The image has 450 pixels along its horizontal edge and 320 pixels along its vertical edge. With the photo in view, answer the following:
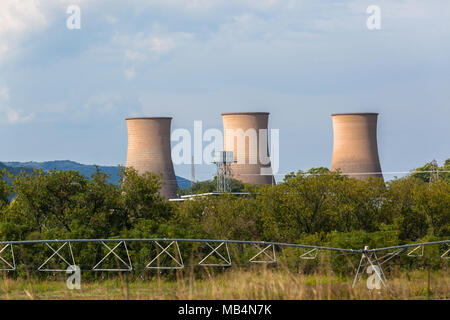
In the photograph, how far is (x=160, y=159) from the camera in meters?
40.4

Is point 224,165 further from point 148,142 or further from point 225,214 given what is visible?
point 225,214

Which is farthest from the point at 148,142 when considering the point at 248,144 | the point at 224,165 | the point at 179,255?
the point at 179,255

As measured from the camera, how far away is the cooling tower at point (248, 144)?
40250mm

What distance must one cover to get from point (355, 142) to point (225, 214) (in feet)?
43.7

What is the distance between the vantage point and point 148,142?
129 feet

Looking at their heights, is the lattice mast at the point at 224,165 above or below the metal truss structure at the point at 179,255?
above

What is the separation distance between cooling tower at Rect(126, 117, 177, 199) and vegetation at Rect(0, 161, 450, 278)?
23.3 ft

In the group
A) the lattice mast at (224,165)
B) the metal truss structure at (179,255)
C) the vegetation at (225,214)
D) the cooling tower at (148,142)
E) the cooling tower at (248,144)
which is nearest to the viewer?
the metal truss structure at (179,255)

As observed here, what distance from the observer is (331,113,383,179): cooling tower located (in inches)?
1550

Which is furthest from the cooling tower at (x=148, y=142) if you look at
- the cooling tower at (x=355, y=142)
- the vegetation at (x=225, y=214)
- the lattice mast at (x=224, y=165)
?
the cooling tower at (x=355, y=142)

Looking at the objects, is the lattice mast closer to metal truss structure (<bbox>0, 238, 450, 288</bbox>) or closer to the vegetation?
the vegetation

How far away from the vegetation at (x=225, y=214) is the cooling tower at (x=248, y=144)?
8.23m

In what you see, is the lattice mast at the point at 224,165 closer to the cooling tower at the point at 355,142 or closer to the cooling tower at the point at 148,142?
the cooling tower at the point at 148,142
